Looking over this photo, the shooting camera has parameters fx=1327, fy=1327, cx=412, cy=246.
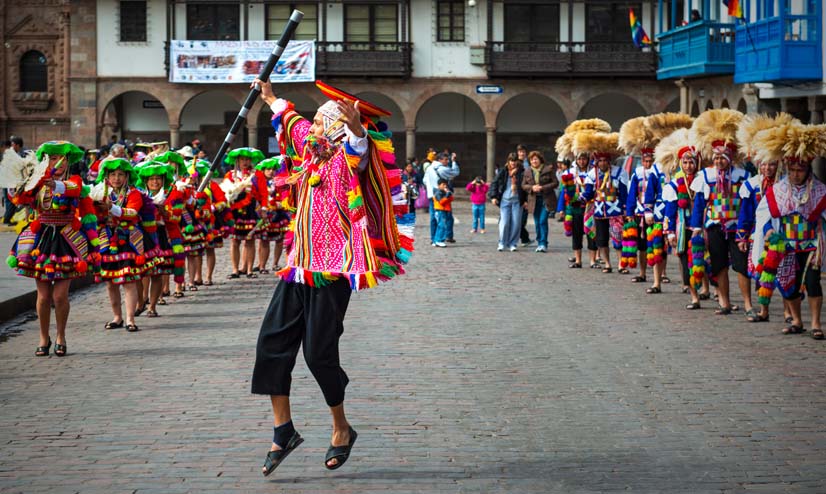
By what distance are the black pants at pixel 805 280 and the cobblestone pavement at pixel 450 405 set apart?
1.54 feet

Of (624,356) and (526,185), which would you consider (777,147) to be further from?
(526,185)

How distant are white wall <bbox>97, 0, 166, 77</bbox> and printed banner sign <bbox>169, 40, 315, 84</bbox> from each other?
1025 mm

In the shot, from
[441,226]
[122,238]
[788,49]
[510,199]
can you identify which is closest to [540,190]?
[510,199]

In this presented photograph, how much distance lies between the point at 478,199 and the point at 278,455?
2182 centimetres

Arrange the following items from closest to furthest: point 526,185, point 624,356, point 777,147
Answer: point 624,356, point 777,147, point 526,185

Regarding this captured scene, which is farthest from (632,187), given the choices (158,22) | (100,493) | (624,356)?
(158,22)

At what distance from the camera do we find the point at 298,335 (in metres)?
7.16

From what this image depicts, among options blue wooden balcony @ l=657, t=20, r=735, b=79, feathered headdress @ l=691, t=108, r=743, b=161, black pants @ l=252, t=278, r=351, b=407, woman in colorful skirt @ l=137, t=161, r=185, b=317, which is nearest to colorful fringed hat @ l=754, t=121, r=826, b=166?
feathered headdress @ l=691, t=108, r=743, b=161

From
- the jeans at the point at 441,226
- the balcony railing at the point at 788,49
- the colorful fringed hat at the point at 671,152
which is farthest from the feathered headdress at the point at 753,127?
the balcony railing at the point at 788,49

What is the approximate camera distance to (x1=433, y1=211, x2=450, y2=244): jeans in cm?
2478

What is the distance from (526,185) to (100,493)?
17.6 metres

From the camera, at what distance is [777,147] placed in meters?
12.7

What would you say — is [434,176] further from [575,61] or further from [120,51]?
[120,51]

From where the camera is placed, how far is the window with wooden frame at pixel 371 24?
47844 mm
